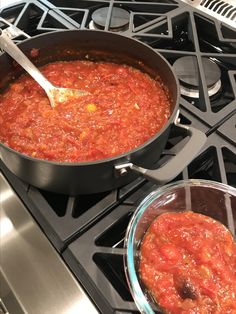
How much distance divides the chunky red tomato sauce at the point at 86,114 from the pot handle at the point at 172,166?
0.41 ft

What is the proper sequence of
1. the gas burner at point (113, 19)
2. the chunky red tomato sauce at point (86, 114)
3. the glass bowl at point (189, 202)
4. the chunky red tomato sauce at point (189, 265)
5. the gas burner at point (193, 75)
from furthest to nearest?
the gas burner at point (113, 19)
the gas burner at point (193, 75)
the chunky red tomato sauce at point (86, 114)
the glass bowl at point (189, 202)
the chunky red tomato sauce at point (189, 265)

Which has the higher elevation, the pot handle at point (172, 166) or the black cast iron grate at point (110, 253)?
the pot handle at point (172, 166)

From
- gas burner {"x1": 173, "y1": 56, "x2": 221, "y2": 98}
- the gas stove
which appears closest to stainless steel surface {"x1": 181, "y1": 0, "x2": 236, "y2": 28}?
the gas stove

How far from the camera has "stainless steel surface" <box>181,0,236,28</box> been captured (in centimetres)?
132

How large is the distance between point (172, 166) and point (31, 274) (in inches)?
14.7

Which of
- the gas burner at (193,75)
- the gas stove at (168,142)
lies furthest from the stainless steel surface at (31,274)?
the gas burner at (193,75)

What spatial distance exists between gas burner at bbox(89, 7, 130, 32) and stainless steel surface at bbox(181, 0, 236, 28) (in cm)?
28

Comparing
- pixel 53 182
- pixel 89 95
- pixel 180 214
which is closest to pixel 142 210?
pixel 180 214

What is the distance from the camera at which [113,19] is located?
129cm

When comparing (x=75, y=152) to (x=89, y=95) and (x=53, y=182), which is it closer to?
(x=53, y=182)

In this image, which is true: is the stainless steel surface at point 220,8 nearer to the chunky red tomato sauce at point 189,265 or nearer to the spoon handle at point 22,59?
the spoon handle at point 22,59

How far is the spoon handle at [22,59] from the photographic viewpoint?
0.93 meters

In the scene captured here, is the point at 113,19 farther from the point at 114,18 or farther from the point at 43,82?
the point at 43,82

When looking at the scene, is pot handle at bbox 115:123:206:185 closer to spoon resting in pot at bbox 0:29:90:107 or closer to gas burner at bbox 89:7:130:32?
spoon resting in pot at bbox 0:29:90:107
